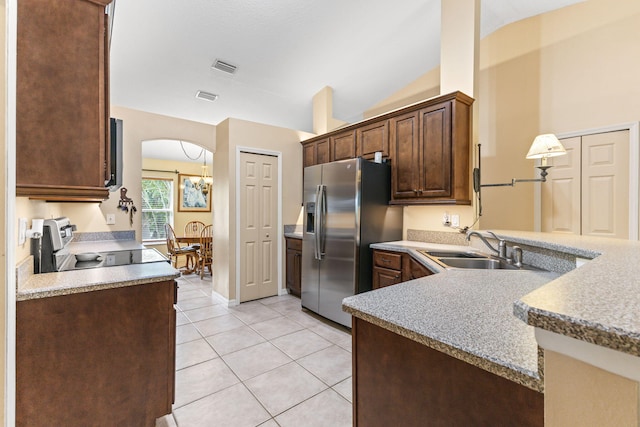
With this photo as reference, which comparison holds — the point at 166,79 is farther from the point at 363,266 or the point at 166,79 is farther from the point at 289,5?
the point at 363,266

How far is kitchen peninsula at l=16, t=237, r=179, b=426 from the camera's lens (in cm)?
128

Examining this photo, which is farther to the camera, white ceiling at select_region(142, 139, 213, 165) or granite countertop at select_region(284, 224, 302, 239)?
white ceiling at select_region(142, 139, 213, 165)

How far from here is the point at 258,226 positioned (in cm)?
404

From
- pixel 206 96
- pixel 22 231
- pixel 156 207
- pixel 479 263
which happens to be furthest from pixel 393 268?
pixel 156 207

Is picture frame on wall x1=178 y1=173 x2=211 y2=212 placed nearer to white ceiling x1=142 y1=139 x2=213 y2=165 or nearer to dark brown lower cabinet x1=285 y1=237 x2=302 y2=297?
white ceiling x1=142 y1=139 x2=213 y2=165

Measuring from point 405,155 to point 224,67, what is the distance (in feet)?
8.14

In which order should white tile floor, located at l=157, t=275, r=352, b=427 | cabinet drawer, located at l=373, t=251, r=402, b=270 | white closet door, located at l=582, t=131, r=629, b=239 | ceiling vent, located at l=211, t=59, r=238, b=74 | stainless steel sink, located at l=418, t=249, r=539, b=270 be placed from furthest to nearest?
1. ceiling vent, located at l=211, t=59, r=238, b=74
2. white closet door, located at l=582, t=131, r=629, b=239
3. cabinet drawer, located at l=373, t=251, r=402, b=270
4. stainless steel sink, located at l=418, t=249, r=539, b=270
5. white tile floor, located at l=157, t=275, r=352, b=427

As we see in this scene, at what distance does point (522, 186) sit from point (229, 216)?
3.86 meters

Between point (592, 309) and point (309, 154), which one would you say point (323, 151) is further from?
point (592, 309)

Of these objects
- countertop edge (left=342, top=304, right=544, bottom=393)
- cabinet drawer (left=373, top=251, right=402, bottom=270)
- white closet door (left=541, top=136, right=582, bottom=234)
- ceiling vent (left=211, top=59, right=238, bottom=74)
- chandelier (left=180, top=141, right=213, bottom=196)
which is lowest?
cabinet drawer (left=373, top=251, right=402, bottom=270)

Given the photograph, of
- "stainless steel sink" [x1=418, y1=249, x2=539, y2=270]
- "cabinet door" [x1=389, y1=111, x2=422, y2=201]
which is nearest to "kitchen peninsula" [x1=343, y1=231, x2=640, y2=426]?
"stainless steel sink" [x1=418, y1=249, x2=539, y2=270]

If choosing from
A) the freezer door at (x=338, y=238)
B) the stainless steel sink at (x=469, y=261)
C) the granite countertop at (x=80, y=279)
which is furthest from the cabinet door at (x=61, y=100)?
the stainless steel sink at (x=469, y=261)

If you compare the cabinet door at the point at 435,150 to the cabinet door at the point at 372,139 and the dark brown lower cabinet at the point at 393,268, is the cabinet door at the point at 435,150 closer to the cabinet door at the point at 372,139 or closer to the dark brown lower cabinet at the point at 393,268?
the cabinet door at the point at 372,139

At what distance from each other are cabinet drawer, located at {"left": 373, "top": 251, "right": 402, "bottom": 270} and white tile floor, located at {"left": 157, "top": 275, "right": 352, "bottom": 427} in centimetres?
80
